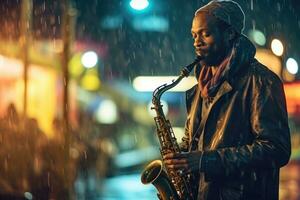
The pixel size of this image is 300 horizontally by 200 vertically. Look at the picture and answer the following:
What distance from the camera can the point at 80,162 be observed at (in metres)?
18.9

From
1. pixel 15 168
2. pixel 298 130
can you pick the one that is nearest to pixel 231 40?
pixel 15 168

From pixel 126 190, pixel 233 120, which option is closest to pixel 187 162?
pixel 233 120

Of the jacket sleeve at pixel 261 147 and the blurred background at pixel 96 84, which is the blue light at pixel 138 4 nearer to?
the blurred background at pixel 96 84

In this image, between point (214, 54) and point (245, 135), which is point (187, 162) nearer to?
point (245, 135)

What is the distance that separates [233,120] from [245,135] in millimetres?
110

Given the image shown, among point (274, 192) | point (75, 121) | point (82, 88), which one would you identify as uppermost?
point (82, 88)

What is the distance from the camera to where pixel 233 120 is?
3.90m

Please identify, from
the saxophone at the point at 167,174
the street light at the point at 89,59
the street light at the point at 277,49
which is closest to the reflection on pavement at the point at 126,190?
the street light at the point at 277,49

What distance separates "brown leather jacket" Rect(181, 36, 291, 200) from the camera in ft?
12.3

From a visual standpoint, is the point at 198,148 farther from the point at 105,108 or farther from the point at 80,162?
the point at 105,108

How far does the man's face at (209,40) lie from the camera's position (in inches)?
156

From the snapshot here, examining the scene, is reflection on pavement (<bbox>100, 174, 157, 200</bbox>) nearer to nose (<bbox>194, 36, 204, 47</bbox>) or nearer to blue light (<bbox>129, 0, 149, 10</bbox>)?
blue light (<bbox>129, 0, 149, 10</bbox>)

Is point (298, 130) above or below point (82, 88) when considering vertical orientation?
below

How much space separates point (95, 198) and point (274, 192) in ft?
40.9
